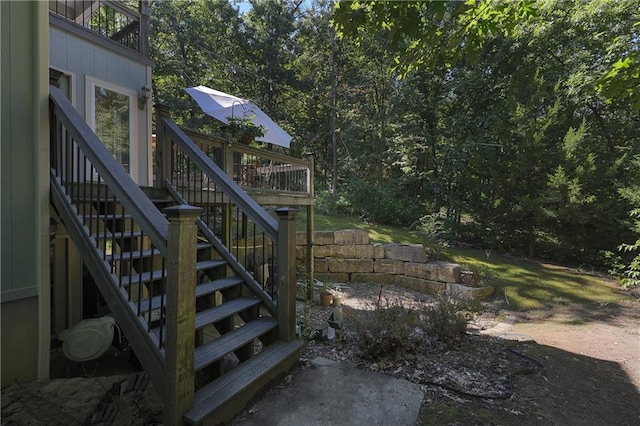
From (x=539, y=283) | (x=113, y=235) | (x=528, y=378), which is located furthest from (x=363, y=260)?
(x=113, y=235)

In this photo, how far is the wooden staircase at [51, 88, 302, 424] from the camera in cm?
196

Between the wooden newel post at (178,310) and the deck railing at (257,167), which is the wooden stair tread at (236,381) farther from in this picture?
the deck railing at (257,167)

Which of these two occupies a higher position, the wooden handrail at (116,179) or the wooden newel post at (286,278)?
the wooden handrail at (116,179)

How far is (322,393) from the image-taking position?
99.0 inches

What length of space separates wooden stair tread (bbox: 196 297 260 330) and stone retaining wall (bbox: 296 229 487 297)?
18.8 feet

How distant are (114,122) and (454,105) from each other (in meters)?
12.0

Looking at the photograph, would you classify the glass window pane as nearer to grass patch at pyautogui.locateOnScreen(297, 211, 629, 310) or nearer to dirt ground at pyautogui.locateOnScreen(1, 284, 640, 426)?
dirt ground at pyautogui.locateOnScreen(1, 284, 640, 426)

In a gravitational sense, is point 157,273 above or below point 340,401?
above

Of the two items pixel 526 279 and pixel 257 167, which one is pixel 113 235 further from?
pixel 526 279

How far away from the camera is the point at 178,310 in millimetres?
1929

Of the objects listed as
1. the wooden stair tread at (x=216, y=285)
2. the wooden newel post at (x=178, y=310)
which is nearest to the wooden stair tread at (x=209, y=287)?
the wooden stair tread at (x=216, y=285)

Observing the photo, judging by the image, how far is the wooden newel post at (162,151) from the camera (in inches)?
156

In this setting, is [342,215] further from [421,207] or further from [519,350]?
[519,350]

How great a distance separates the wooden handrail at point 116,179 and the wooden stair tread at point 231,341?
81 centimetres
